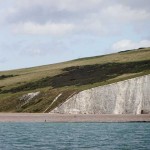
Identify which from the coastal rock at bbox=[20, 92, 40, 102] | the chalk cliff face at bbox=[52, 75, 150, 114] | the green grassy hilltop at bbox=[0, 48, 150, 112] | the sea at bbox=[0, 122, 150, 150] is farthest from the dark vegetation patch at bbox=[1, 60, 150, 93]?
the sea at bbox=[0, 122, 150, 150]

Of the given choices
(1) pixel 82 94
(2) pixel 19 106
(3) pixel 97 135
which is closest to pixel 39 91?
(2) pixel 19 106

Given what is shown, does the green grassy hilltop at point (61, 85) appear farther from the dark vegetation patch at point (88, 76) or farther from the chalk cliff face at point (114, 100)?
the chalk cliff face at point (114, 100)

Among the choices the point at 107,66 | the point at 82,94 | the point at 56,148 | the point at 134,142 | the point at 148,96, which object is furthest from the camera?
the point at 107,66

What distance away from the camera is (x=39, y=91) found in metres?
164

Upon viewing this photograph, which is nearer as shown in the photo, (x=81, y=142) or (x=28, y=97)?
(x=81, y=142)

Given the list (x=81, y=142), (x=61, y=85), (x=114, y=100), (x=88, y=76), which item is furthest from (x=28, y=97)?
(x=81, y=142)

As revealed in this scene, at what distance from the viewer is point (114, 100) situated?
12900 cm

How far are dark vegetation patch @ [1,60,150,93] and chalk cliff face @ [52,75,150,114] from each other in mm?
23703

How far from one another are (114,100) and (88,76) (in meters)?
51.0

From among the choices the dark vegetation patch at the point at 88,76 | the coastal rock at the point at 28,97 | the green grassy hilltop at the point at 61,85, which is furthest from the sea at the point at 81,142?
the dark vegetation patch at the point at 88,76

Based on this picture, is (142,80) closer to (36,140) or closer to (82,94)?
(82,94)

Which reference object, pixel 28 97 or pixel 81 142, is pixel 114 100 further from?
pixel 81 142

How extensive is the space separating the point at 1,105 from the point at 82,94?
1503 inches

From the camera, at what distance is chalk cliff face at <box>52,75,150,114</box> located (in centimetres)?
12688
